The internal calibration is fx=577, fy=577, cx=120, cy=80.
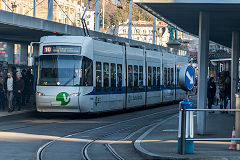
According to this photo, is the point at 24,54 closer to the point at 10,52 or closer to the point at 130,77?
the point at 10,52

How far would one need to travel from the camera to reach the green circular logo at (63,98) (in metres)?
20.7

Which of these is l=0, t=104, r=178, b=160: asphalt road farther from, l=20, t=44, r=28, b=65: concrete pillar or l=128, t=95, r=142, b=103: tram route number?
l=20, t=44, r=28, b=65: concrete pillar

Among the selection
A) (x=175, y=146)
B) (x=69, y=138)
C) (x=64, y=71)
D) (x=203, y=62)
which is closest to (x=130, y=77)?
(x=64, y=71)

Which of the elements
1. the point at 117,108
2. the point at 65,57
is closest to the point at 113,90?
the point at 117,108

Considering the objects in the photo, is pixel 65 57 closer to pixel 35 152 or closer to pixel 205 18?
pixel 205 18

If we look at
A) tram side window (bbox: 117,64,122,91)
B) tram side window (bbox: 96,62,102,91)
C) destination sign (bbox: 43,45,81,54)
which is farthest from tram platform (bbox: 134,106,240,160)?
tram side window (bbox: 117,64,122,91)

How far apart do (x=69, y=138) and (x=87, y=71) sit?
6212 millimetres

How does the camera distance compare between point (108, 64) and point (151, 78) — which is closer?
point (108, 64)

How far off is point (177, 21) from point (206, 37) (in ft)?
13.5

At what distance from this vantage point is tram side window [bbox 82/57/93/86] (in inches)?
833

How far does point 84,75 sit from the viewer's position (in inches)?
832

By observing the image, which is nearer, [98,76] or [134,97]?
[98,76]

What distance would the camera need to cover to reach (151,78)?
29703 mm

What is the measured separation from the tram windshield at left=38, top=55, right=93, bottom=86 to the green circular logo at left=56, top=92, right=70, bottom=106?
375 millimetres
